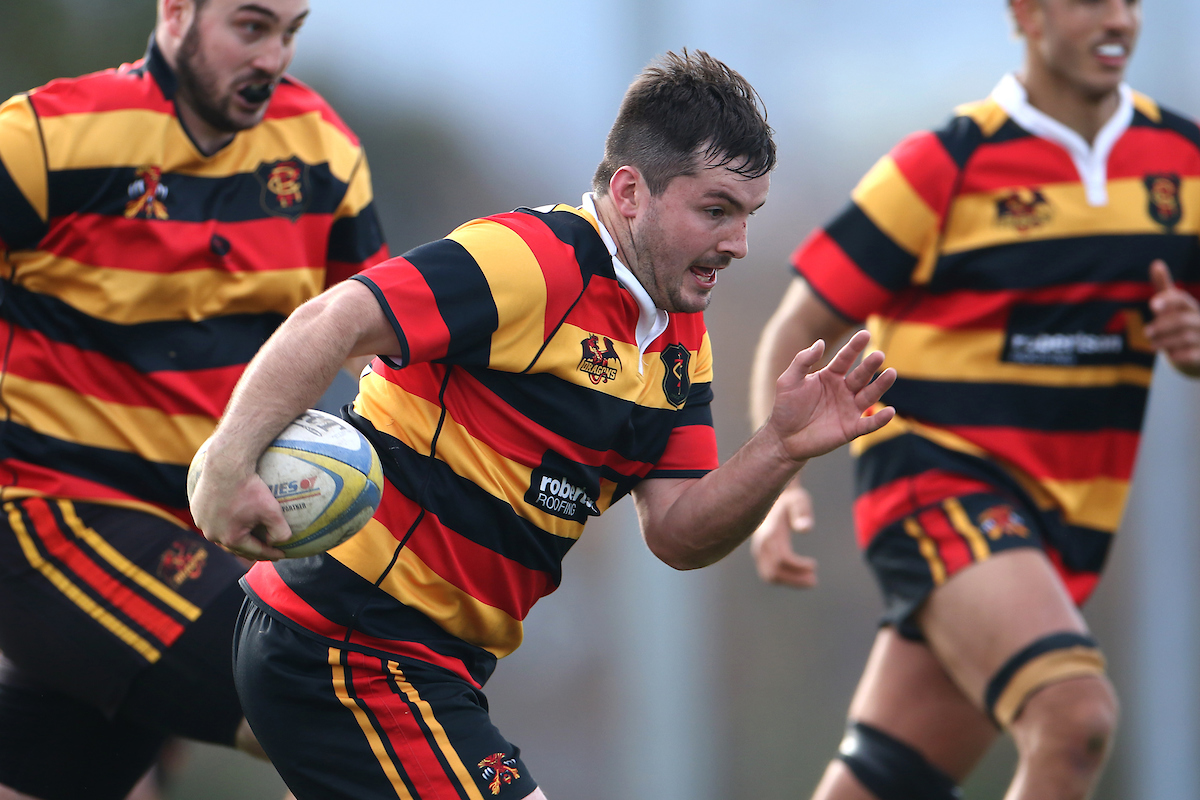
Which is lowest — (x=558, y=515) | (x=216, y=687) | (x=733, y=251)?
(x=216, y=687)

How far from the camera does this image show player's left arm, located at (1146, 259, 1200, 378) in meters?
3.74

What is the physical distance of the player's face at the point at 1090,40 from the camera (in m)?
3.83

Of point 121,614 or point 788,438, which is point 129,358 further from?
point 788,438

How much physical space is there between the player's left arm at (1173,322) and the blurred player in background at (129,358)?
2.57m

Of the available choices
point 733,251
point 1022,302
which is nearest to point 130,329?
point 733,251

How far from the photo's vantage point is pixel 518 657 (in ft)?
24.9

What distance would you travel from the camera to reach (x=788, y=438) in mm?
2549

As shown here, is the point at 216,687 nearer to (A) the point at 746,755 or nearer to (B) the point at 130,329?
(B) the point at 130,329

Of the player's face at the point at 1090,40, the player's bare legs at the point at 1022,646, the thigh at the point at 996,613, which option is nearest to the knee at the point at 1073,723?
the player's bare legs at the point at 1022,646

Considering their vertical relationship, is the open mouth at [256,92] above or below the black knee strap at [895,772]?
above

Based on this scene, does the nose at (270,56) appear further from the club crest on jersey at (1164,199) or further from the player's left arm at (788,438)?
the club crest on jersey at (1164,199)

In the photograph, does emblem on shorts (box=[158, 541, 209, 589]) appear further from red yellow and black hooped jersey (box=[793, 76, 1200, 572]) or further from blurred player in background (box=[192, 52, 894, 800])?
red yellow and black hooped jersey (box=[793, 76, 1200, 572])

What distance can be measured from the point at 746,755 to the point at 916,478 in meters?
4.19

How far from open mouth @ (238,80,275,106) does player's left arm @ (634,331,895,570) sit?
1620 millimetres
